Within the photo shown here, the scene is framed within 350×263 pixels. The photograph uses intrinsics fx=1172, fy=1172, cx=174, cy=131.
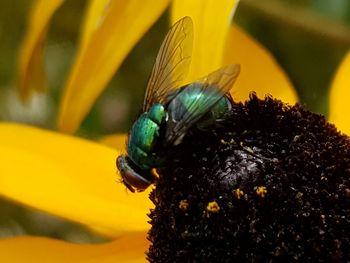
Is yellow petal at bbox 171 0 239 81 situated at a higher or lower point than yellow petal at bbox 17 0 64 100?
lower

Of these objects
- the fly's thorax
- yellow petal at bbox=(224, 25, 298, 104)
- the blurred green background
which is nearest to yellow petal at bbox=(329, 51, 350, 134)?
yellow petal at bbox=(224, 25, 298, 104)

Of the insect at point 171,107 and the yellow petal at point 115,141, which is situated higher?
the yellow petal at point 115,141

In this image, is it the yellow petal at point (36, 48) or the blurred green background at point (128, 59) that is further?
the blurred green background at point (128, 59)

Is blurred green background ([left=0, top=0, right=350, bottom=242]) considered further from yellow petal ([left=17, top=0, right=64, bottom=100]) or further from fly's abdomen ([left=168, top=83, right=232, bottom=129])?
fly's abdomen ([left=168, top=83, right=232, bottom=129])

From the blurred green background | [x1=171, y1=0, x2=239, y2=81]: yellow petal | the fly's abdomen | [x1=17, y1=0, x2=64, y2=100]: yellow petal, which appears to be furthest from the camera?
the blurred green background

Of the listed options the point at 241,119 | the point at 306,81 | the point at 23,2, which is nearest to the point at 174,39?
the point at 241,119

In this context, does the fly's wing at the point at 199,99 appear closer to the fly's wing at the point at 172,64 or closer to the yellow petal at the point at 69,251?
the fly's wing at the point at 172,64

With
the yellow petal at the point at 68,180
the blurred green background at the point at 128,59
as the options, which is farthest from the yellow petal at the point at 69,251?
the blurred green background at the point at 128,59

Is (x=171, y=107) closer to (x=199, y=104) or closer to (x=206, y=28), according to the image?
(x=199, y=104)
